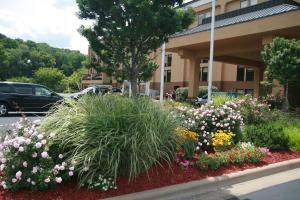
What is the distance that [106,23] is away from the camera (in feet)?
31.9

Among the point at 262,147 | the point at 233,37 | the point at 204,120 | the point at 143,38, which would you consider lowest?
the point at 262,147

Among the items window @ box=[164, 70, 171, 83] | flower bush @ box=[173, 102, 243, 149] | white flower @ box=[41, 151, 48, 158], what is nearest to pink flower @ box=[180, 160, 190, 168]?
flower bush @ box=[173, 102, 243, 149]

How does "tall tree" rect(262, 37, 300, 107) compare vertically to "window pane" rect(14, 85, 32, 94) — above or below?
above

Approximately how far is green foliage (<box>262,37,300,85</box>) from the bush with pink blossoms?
12852 millimetres

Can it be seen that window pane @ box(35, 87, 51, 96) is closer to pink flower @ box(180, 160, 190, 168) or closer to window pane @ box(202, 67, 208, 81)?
pink flower @ box(180, 160, 190, 168)

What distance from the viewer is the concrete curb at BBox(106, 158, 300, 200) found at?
5.80 metres

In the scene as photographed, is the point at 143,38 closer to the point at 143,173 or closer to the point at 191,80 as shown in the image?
the point at 143,173

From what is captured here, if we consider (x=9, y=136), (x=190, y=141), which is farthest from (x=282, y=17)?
(x=9, y=136)

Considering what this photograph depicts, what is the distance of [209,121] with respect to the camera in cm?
895

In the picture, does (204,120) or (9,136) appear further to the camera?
(204,120)

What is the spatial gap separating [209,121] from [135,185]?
347cm

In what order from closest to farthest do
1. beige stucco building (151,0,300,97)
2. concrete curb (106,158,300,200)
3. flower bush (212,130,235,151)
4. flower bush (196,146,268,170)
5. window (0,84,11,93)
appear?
1. concrete curb (106,158,300,200)
2. flower bush (196,146,268,170)
3. flower bush (212,130,235,151)
4. window (0,84,11,93)
5. beige stucco building (151,0,300,97)

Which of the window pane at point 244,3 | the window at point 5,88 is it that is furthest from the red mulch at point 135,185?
the window pane at point 244,3

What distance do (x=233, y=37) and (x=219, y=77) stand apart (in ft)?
68.4
